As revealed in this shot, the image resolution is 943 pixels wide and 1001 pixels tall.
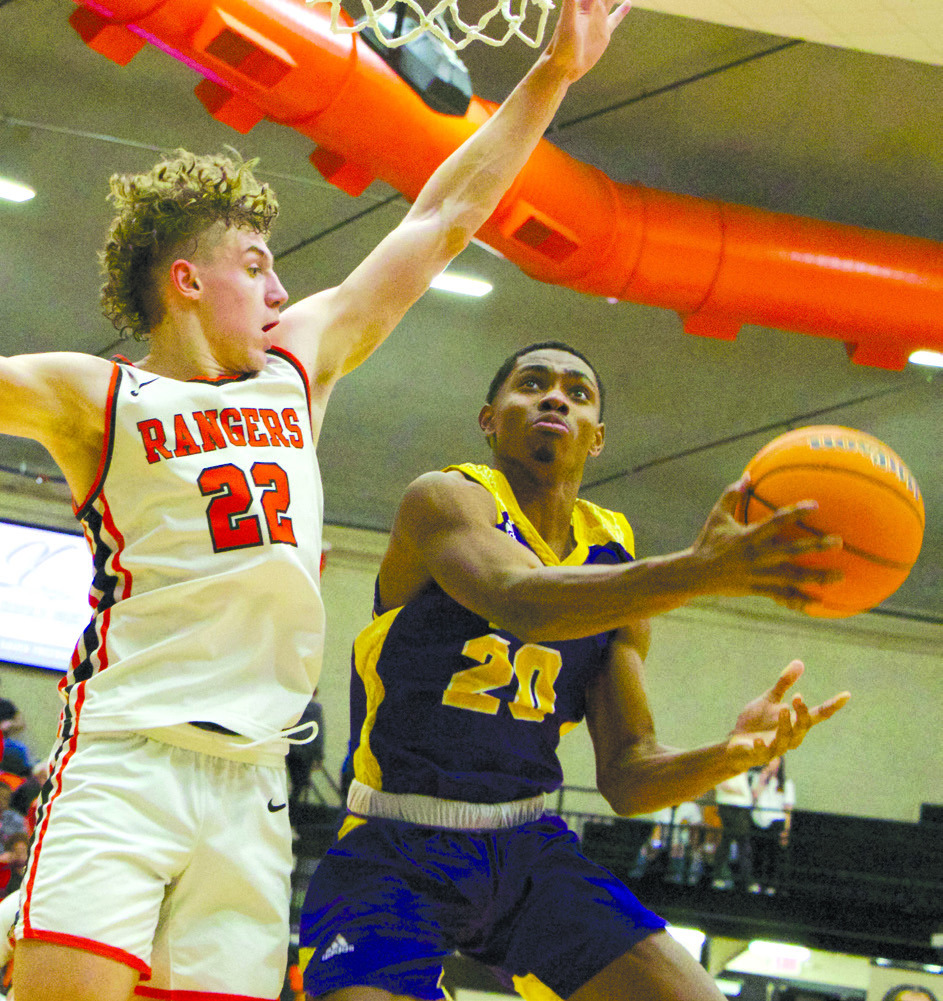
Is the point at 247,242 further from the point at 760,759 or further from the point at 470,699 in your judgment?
the point at 760,759

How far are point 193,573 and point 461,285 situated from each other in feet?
21.6

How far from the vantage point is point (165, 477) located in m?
2.21

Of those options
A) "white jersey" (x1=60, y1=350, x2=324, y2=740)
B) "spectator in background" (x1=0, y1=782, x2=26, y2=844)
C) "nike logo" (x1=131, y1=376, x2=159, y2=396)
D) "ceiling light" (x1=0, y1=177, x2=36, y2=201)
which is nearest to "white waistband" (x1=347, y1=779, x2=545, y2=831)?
"white jersey" (x1=60, y1=350, x2=324, y2=740)

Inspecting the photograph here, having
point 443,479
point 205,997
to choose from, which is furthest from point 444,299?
point 205,997

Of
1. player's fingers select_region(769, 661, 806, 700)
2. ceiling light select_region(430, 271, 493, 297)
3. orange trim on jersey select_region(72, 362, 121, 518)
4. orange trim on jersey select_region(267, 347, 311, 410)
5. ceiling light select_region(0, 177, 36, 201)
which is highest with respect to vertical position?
ceiling light select_region(430, 271, 493, 297)

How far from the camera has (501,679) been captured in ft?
8.69

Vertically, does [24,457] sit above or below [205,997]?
above

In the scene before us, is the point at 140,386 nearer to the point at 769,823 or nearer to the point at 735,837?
the point at 735,837

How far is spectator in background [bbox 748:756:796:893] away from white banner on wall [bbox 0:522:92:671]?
7.29m

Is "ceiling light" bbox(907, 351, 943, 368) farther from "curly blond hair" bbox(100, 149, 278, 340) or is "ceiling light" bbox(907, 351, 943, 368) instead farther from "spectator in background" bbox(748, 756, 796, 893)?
"curly blond hair" bbox(100, 149, 278, 340)

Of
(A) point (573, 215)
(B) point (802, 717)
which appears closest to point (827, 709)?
(B) point (802, 717)

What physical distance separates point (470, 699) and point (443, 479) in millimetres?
488

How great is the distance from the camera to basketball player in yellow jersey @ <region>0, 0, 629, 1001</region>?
199 cm

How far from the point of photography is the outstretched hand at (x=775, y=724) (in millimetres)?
2336
